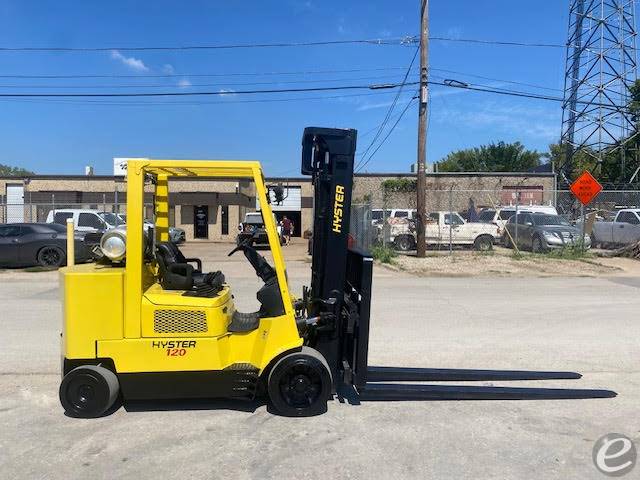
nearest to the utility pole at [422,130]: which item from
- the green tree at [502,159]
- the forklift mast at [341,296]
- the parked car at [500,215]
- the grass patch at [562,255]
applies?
the grass patch at [562,255]

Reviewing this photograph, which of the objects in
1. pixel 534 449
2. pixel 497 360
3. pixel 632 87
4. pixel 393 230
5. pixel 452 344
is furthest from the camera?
pixel 632 87

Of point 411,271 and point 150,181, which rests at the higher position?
point 150,181

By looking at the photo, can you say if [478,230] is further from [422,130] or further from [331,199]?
[331,199]

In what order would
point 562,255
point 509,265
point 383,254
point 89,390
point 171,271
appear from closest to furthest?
point 89,390 < point 171,271 < point 509,265 < point 383,254 < point 562,255

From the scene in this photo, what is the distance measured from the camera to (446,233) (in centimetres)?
2312

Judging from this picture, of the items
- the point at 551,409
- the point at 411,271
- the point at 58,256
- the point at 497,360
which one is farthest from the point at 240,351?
the point at 58,256

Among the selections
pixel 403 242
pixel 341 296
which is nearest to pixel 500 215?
pixel 403 242

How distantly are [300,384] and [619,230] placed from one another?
22347 millimetres

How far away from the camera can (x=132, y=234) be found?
434 centimetres

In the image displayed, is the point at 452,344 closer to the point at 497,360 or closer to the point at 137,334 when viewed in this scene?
the point at 497,360

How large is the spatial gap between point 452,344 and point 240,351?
11.6 feet

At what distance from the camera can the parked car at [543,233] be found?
2092 centimetres

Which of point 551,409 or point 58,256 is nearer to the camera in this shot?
point 551,409

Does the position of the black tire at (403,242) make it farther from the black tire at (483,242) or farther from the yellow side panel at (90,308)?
the yellow side panel at (90,308)
